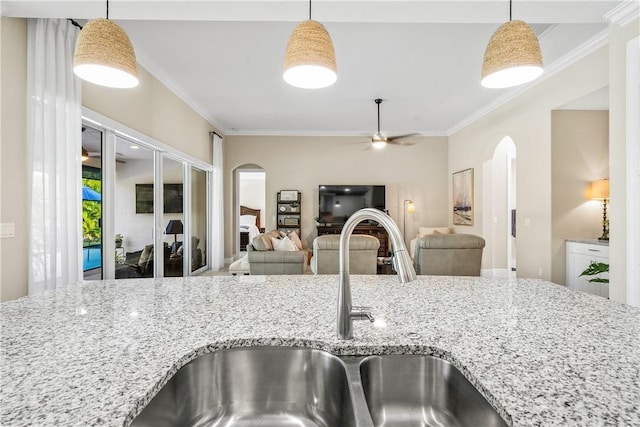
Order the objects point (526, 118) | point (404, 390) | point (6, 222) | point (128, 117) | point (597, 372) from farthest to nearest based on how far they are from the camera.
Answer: point (526, 118) < point (128, 117) < point (6, 222) < point (404, 390) < point (597, 372)

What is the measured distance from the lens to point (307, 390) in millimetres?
866

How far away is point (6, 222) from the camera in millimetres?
2184

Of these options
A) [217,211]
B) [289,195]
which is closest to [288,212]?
[289,195]

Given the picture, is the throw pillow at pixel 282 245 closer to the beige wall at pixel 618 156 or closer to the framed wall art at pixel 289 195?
the framed wall art at pixel 289 195

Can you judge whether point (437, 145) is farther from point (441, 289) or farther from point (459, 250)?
point (441, 289)

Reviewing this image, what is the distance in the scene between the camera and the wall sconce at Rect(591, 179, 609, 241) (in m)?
3.69

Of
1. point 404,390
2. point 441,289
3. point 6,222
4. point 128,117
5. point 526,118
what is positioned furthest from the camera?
point 526,118

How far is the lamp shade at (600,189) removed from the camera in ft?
12.1

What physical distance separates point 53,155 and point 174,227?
2.44m

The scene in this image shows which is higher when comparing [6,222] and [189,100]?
[189,100]

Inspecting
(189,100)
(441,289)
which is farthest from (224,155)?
(441,289)

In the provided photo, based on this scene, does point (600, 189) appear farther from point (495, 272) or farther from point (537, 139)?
point (495, 272)

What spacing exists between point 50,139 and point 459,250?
3.96 m

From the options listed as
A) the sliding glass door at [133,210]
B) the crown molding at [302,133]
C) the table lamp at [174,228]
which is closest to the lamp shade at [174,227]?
the table lamp at [174,228]
